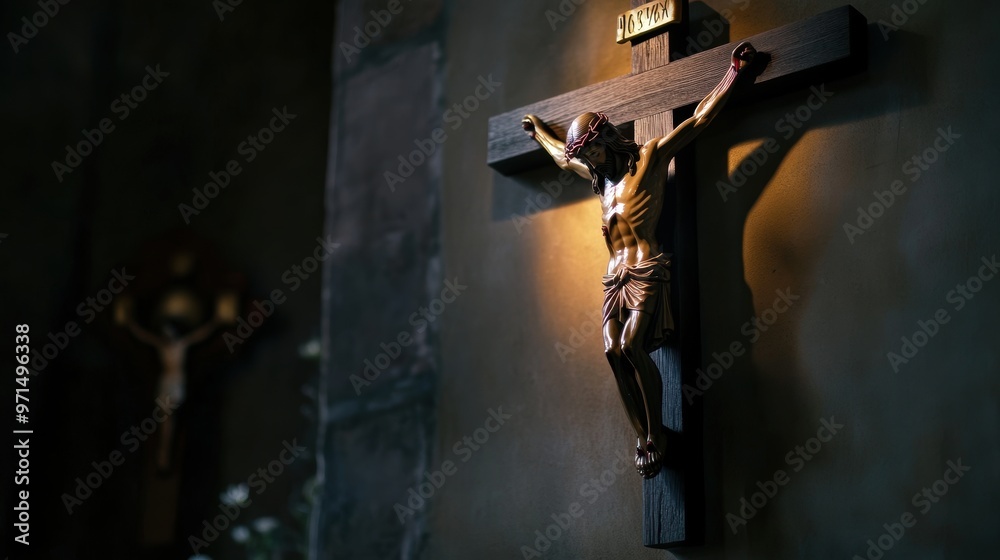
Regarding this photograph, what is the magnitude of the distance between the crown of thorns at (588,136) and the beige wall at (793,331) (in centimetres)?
35

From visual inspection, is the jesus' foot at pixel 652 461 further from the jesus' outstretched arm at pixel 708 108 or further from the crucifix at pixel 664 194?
the jesus' outstretched arm at pixel 708 108

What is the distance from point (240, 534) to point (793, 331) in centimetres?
331

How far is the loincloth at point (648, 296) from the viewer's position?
9.41 ft

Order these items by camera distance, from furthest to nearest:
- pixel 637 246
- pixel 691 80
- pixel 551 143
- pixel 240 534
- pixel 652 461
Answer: pixel 240 534
pixel 551 143
pixel 691 80
pixel 637 246
pixel 652 461

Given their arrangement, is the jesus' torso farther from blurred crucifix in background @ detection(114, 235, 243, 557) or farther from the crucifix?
blurred crucifix in background @ detection(114, 235, 243, 557)

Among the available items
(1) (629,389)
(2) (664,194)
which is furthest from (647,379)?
(2) (664,194)

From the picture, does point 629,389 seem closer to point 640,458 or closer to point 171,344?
point 640,458

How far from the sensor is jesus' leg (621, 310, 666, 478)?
283 cm

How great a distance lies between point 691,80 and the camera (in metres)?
3.07

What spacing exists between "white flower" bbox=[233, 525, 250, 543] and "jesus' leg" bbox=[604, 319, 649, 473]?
2.99m

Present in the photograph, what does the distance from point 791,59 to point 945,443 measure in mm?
1003

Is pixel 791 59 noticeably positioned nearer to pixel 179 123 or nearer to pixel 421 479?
pixel 421 479

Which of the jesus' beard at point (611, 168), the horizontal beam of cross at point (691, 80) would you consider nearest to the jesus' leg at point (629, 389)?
the jesus' beard at point (611, 168)

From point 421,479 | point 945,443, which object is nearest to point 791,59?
point 945,443
